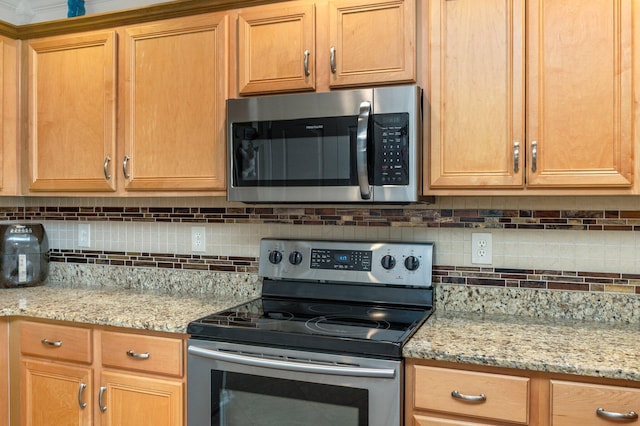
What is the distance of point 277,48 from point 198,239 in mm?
973

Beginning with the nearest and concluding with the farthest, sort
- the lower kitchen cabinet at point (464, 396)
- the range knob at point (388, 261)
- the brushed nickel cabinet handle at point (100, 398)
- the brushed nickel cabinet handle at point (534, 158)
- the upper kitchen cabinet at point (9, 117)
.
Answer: the lower kitchen cabinet at point (464, 396)
the brushed nickel cabinet handle at point (534, 158)
the brushed nickel cabinet handle at point (100, 398)
the range knob at point (388, 261)
the upper kitchen cabinet at point (9, 117)

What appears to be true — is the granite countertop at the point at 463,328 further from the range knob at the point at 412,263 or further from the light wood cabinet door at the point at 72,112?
the light wood cabinet door at the point at 72,112

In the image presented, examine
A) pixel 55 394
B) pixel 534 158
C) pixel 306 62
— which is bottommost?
pixel 55 394

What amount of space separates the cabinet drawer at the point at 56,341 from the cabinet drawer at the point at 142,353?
85 millimetres

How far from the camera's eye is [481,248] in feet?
6.62

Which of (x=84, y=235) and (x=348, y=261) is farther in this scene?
(x=84, y=235)

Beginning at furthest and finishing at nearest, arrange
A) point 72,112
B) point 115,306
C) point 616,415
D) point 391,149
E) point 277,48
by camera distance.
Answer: point 72,112 → point 115,306 → point 277,48 → point 391,149 → point 616,415

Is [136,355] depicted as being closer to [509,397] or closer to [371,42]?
[509,397]

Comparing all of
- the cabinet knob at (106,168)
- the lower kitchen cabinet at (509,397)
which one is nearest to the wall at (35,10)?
the cabinet knob at (106,168)

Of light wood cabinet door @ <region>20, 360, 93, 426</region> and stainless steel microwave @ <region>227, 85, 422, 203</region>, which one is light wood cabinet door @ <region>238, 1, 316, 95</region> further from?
light wood cabinet door @ <region>20, 360, 93, 426</region>

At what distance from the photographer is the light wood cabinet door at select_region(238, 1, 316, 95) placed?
1955 millimetres

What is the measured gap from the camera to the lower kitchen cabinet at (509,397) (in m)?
1.34

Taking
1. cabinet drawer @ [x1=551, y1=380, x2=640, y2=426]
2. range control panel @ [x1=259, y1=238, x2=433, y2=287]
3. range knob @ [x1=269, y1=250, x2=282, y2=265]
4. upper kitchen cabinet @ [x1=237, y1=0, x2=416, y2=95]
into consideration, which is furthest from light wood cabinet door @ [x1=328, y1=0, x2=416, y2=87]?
cabinet drawer @ [x1=551, y1=380, x2=640, y2=426]

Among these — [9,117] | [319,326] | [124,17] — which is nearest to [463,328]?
[319,326]
